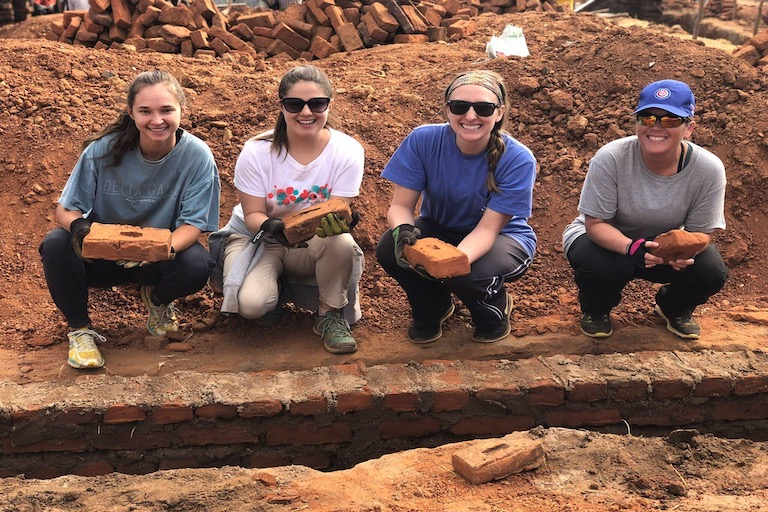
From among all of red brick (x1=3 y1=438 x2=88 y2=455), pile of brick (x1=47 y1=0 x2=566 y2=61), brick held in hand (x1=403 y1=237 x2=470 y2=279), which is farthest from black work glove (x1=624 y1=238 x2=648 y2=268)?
pile of brick (x1=47 y1=0 x2=566 y2=61)

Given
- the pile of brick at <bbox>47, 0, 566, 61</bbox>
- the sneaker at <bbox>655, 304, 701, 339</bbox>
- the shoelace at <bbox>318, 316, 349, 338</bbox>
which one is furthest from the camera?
the pile of brick at <bbox>47, 0, 566, 61</bbox>

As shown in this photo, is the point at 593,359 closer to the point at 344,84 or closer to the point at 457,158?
the point at 457,158

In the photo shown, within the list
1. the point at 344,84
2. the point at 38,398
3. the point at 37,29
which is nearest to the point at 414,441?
the point at 38,398

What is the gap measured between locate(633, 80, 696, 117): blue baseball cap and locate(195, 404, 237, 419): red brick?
2.24m

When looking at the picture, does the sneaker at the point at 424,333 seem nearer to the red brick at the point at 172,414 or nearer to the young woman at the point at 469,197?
the young woman at the point at 469,197

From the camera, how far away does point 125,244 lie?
12.0 ft

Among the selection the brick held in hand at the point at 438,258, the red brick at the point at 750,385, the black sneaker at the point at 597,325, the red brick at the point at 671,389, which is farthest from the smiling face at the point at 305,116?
the red brick at the point at 750,385

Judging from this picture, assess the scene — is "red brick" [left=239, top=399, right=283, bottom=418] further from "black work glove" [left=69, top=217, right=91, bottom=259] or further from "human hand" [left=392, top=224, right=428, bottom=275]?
"black work glove" [left=69, top=217, right=91, bottom=259]

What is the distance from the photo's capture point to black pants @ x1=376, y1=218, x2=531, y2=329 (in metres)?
3.88

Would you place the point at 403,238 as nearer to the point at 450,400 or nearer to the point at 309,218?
the point at 309,218

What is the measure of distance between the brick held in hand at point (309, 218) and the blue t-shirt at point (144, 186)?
48 centimetres

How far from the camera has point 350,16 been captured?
27.3 feet

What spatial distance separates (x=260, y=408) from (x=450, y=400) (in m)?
0.86

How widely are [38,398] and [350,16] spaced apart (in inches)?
224
